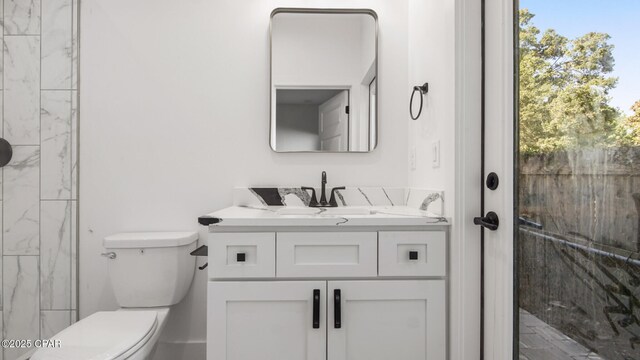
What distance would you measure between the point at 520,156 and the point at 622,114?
30 cm

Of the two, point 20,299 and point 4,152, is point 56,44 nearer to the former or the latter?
point 4,152

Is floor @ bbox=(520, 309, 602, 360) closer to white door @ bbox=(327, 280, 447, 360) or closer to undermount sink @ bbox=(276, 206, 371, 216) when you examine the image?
white door @ bbox=(327, 280, 447, 360)

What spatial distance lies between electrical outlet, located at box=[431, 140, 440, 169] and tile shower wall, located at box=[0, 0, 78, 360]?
1829 mm

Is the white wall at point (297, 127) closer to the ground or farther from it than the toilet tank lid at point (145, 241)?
farther from it

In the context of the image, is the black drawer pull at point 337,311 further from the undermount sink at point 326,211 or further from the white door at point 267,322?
the undermount sink at point 326,211

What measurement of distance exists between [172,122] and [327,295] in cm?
124

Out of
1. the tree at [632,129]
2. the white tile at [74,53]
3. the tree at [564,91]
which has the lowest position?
the tree at [632,129]

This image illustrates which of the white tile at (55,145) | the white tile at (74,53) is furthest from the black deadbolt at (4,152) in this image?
the white tile at (74,53)

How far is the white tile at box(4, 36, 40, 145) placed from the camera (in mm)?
1682

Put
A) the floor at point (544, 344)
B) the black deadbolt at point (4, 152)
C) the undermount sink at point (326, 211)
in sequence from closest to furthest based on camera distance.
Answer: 1. the floor at point (544, 344)
2. the undermount sink at point (326, 211)
3. the black deadbolt at point (4, 152)

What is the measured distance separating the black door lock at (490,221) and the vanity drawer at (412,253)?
154 millimetres

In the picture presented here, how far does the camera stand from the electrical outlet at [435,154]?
1364mm

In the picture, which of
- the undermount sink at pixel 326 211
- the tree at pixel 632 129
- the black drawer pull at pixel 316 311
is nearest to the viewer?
the tree at pixel 632 129

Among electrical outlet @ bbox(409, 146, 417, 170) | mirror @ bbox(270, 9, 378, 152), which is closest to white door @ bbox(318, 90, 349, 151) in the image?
mirror @ bbox(270, 9, 378, 152)
